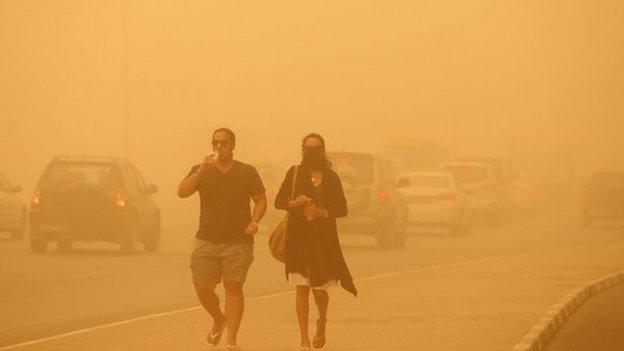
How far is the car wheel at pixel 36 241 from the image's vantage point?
34.7 m

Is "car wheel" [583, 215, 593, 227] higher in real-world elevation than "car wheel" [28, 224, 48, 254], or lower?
A: lower

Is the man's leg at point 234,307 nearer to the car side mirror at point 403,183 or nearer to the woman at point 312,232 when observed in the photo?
the woman at point 312,232

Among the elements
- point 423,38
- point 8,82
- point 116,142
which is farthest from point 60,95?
point 423,38

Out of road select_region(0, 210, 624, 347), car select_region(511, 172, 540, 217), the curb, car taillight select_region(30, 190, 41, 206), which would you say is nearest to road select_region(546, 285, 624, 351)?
the curb

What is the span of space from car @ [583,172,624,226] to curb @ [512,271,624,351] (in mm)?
26605

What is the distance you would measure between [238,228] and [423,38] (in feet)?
556

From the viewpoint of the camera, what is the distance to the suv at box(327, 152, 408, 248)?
39125mm

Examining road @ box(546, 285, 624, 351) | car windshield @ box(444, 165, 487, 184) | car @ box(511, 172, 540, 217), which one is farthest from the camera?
car @ box(511, 172, 540, 217)

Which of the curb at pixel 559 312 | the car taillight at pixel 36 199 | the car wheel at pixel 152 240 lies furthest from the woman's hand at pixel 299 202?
the car wheel at pixel 152 240

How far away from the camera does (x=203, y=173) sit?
1708 cm

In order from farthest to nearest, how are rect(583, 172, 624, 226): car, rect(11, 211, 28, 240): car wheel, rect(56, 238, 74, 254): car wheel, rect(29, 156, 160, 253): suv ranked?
rect(583, 172, 624, 226): car → rect(11, 211, 28, 240): car wheel → rect(56, 238, 74, 254): car wheel → rect(29, 156, 160, 253): suv

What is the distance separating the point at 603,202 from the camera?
55.1 m

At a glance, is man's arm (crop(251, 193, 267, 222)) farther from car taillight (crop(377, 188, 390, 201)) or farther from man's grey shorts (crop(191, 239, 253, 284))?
car taillight (crop(377, 188, 390, 201))

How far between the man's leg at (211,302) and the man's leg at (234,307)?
105mm
